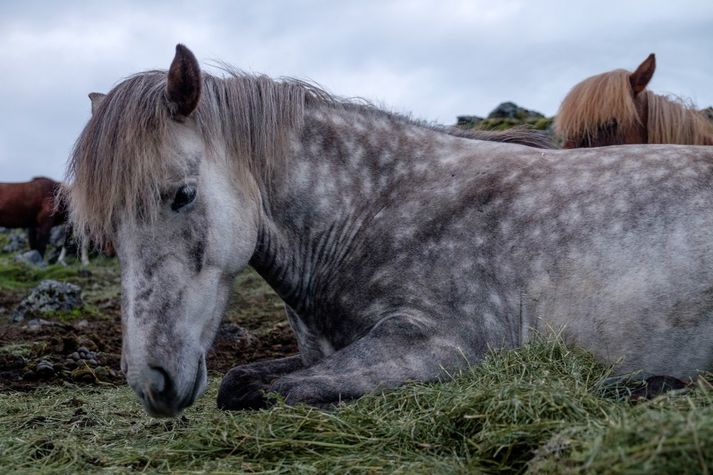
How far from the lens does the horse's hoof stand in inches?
159

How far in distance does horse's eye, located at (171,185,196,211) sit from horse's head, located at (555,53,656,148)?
15.6 feet

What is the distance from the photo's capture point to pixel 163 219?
11.4 ft

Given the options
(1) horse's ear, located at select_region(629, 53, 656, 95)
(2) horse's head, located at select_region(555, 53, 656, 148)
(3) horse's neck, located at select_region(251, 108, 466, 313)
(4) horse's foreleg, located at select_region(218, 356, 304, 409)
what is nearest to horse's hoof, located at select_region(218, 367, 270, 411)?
(4) horse's foreleg, located at select_region(218, 356, 304, 409)

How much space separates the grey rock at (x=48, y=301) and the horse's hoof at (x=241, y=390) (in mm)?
6632

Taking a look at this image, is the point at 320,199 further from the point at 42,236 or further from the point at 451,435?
the point at 42,236

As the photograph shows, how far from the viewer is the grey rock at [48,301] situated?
10.1 m

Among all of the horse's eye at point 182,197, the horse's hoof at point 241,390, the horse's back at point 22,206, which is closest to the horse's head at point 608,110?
the horse's hoof at point 241,390

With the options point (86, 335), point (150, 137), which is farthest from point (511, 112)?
point (150, 137)

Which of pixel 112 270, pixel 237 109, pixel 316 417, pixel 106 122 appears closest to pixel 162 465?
pixel 316 417

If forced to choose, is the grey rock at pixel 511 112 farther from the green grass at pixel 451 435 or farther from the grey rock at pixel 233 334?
the green grass at pixel 451 435

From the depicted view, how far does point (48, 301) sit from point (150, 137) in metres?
7.52

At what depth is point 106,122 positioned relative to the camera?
3.64m

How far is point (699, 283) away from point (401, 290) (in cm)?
139

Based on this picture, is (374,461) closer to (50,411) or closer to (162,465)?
(162,465)
